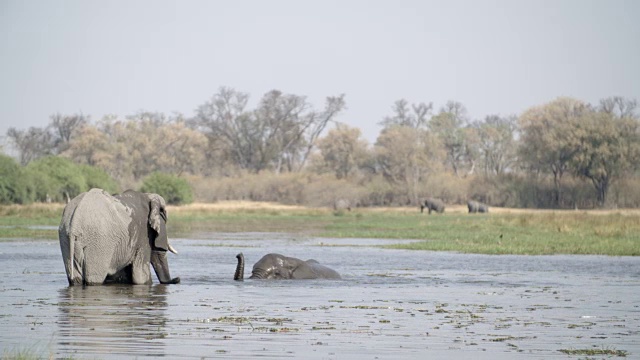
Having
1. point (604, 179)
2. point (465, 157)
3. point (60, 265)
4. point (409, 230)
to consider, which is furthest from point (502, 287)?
point (465, 157)

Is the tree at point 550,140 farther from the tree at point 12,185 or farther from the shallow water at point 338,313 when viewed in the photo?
the shallow water at point 338,313

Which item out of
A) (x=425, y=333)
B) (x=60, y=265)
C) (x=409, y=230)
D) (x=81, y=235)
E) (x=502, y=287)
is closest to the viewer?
(x=425, y=333)

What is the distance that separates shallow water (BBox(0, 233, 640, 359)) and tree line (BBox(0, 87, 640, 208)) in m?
46.9

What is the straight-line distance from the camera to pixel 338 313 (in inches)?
675

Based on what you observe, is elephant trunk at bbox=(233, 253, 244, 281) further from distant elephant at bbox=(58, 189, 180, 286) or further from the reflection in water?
the reflection in water

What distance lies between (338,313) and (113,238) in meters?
4.91

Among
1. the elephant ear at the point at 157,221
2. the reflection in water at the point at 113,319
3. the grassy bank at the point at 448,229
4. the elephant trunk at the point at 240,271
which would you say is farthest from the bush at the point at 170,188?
the reflection in water at the point at 113,319

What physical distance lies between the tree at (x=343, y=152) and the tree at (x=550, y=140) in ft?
49.4

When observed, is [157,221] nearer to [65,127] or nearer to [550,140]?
[550,140]

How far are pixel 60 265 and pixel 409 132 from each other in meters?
71.2

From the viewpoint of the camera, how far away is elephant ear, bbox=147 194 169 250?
2089cm

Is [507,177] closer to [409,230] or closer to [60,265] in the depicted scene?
[409,230]

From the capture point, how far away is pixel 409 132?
95.8m

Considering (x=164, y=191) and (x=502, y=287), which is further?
(x=164, y=191)
